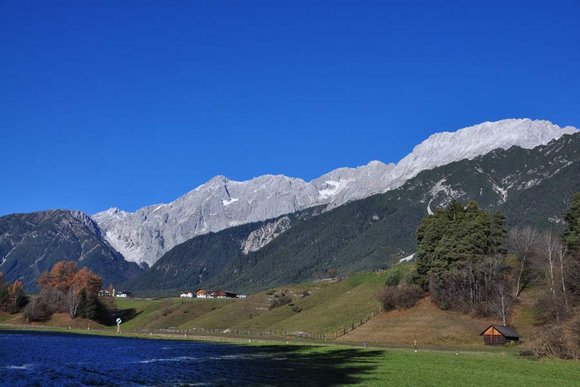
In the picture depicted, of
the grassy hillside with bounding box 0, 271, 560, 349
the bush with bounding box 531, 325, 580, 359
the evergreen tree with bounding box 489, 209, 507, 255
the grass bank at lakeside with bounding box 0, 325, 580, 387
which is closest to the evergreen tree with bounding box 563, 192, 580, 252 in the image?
the grassy hillside with bounding box 0, 271, 560, 349

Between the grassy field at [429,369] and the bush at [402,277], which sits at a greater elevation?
the bush at [402,277]

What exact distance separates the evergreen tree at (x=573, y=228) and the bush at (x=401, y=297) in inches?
1288

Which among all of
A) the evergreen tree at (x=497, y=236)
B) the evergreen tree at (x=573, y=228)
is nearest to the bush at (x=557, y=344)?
the evergreen tree at (x=573, y=228)

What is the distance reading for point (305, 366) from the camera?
69.2 m

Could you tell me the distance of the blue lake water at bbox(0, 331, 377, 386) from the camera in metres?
56.3

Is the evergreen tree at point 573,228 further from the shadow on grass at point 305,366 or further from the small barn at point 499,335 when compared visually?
the shadow on grass at point 305,366

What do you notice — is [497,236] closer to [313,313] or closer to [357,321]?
[357,321]

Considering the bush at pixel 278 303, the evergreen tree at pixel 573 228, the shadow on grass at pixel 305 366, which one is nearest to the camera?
the shadow on grass at pixel 305 366

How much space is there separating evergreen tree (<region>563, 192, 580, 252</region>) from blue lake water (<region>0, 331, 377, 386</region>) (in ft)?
175

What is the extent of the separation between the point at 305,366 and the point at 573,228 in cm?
7606

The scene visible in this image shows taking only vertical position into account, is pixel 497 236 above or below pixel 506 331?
above

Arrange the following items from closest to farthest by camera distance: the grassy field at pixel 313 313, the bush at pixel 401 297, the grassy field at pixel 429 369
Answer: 1. the grassy field at pixel 429 369
2. the bush at pixel 401 297
3. the grassy field at pixel 313 313

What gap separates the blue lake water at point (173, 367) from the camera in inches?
2216

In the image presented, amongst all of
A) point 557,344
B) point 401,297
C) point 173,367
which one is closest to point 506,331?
point 557,344
